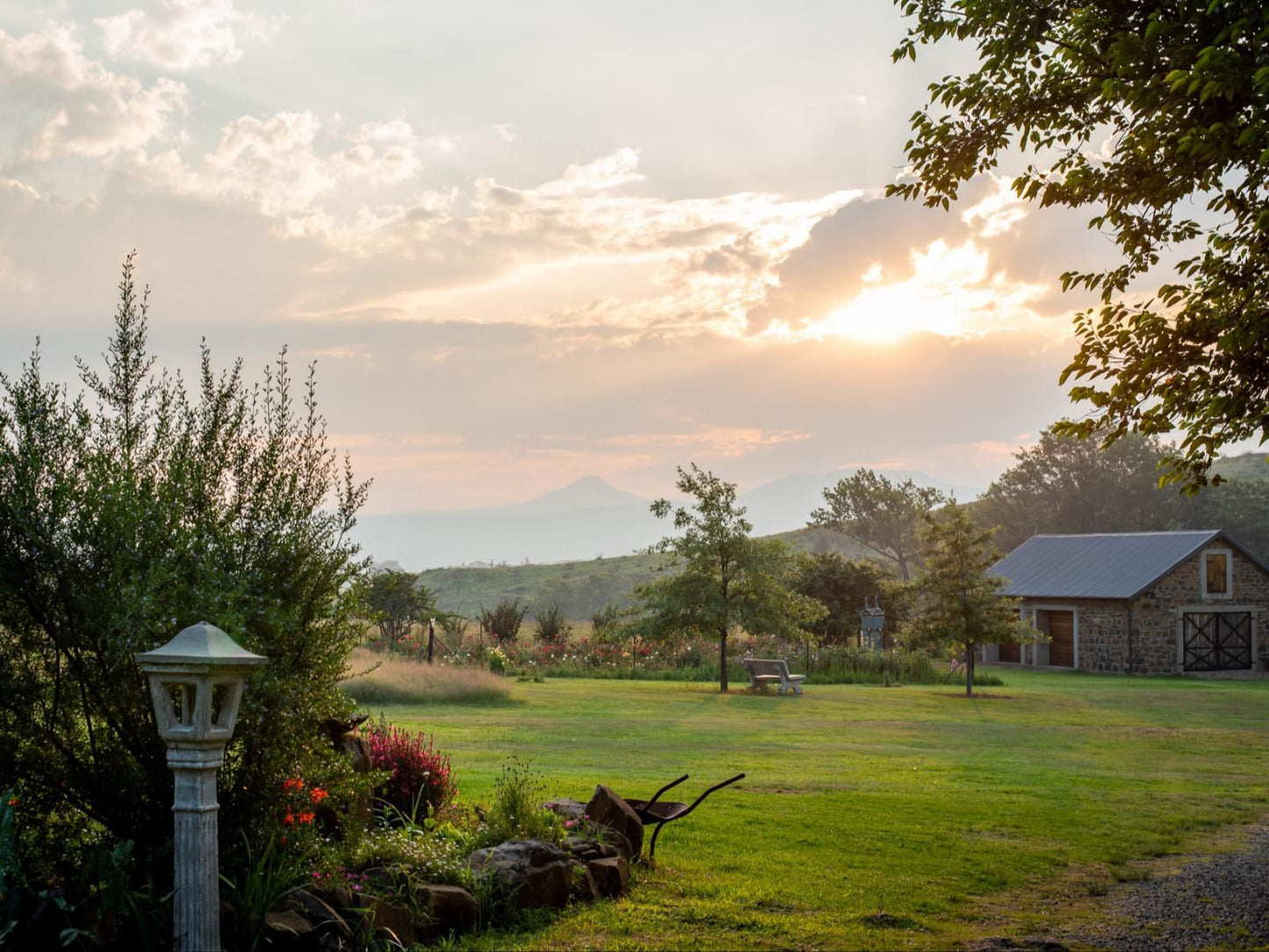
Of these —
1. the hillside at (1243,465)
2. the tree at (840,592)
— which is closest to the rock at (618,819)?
the tree at (840,592)

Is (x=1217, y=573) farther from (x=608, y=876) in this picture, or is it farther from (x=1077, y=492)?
(x=608, y=876)

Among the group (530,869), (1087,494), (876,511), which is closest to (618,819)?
(530,869)

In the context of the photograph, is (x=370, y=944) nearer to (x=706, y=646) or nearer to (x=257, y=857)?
(x=257, y=857)

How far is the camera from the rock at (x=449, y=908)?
6.89m

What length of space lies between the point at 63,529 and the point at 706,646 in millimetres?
26763

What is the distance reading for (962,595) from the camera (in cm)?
2644

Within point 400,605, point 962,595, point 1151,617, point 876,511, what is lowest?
point 1151,617

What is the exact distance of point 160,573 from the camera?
6539 mm

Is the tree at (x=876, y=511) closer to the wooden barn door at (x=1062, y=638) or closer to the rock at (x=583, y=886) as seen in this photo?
the wooden barn door at (x=1062, y=638)

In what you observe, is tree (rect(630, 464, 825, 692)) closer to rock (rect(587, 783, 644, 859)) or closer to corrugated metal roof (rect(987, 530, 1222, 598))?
corrugated metal roof (rect(987, 530, 1222, 598))

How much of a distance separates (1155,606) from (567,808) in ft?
108

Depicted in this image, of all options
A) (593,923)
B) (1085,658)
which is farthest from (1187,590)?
(593,923)

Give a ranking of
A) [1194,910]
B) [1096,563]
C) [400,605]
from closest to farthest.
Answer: [1194,910], [400,605], [1096,563]

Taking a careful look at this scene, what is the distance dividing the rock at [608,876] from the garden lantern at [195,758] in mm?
2786
